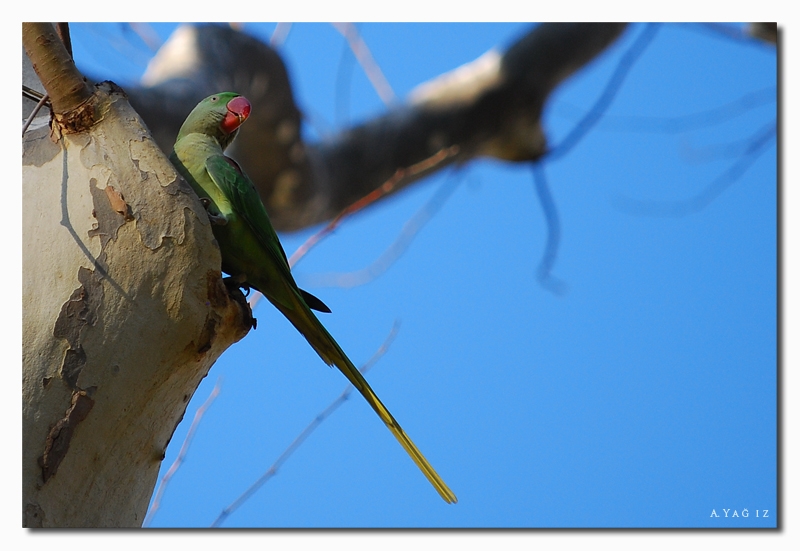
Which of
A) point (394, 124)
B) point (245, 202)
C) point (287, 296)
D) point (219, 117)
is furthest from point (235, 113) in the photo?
point (394, 124)

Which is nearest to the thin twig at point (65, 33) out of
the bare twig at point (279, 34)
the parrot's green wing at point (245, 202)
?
the parrot's green wing at point (245, 202)

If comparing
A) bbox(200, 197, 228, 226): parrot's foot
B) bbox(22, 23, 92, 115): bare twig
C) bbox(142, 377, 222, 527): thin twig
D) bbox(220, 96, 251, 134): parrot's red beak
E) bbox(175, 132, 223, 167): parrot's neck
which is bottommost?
bbox(142, 377, 222, 527): thin twig

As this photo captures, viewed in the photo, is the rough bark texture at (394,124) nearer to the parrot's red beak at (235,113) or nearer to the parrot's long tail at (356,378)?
the parrot's red beak at (235,113)

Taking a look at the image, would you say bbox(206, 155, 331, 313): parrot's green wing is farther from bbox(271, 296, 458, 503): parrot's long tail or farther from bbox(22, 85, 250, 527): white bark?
bbox(22, 85, 250, 527): white bark

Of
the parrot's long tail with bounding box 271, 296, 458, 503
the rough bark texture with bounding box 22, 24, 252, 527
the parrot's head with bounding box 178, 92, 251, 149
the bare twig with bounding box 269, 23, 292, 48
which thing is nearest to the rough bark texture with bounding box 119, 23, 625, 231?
the bare twig with bounding box 269, 23, 292, 48

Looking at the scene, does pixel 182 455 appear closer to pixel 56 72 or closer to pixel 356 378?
pixel 356 378

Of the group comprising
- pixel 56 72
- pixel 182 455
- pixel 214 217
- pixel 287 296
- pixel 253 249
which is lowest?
pixel 182 455
